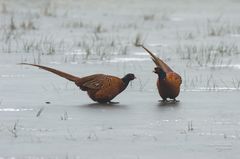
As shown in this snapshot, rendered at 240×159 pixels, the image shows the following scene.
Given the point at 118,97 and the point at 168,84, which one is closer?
the point at 168,84

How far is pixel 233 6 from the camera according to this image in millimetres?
32906

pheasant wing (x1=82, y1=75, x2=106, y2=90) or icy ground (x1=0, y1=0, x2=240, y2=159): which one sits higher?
pheasant wing (x1=82, y1=75, x2=106, y2=90)

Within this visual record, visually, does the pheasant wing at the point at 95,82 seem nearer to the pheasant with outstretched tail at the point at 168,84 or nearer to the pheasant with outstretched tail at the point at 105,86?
the pheasant with outstretched tail at the point at 105,86

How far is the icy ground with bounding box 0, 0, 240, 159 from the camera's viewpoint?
6.69 metres

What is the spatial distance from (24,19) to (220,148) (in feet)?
59.6

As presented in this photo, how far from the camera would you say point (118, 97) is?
1000 cm

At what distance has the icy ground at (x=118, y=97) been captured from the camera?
6.69 metres

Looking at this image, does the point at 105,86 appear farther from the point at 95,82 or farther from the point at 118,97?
the point at 118,97

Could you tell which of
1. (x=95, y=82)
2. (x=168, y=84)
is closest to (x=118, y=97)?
(x=168, y=84)

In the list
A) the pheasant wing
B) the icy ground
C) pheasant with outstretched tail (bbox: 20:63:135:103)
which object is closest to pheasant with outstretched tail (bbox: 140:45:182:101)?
the icy ground

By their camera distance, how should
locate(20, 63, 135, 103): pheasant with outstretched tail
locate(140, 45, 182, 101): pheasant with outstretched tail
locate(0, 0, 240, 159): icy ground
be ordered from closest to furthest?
1. locate(0, 0, 240, 159): icy ground
2. locate(20, 63, 135, 103): pheasant with outstretched tail
3. locate(140, 45, 182, 101): pheasant with outstretched tail

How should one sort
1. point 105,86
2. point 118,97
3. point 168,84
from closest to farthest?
point 105,86 → point 168,84 → point 118,97

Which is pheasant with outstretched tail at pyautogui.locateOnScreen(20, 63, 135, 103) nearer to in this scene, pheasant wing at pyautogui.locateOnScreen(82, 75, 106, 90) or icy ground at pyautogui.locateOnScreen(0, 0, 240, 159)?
pheasant wing at pyautogui.locateOnScreen(82, 75, 106, 90)

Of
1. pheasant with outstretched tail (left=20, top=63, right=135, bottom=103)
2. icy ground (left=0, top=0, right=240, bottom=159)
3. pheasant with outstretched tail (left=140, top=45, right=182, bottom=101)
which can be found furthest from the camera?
pheasant with outstretched tail (left=140, top=45, right=182, bottom=101)
